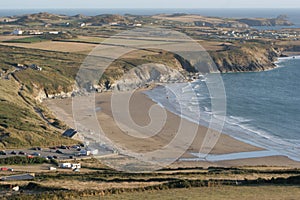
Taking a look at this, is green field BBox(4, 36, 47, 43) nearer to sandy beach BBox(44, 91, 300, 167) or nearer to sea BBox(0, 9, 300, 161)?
sea BBox(0, 9, 300, 161)

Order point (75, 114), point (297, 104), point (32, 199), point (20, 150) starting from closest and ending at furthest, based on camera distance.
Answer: point (32, 199) → point (20, 150) → point (75, 114) → point (297, 104)

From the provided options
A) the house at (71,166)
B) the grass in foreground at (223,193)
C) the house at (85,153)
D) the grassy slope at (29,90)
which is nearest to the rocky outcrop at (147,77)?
the grassy slope at (29,90)

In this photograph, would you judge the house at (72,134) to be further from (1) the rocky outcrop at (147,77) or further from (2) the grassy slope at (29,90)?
(1) the rocky outcrop at (147,77)

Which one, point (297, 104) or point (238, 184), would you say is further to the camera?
point (297, 104)

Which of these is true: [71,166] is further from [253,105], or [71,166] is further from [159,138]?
[253,105]

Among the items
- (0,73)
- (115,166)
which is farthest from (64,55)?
(115,166)

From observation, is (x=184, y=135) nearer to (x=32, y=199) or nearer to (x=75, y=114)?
(x=75, y=114)

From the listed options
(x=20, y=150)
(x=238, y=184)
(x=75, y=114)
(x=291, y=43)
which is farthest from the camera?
(x=291, y=43)
